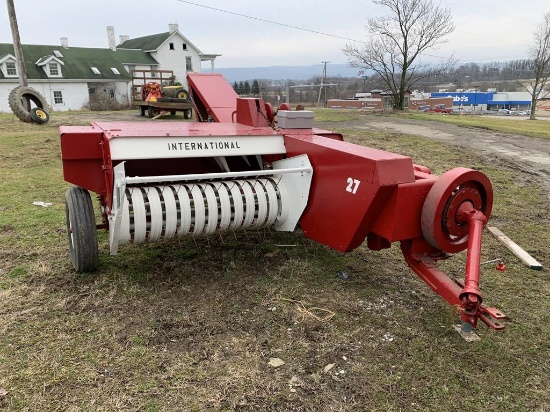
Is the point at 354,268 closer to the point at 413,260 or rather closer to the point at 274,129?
the point at 413,260

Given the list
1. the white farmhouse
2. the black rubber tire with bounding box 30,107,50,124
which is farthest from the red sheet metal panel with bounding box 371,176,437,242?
the white farmhouse

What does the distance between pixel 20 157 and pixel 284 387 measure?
8.34 m

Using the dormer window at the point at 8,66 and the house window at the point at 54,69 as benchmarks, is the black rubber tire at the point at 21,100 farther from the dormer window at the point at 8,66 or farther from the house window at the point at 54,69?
the house window at the point at 54,69

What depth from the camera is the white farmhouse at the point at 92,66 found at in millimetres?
31391

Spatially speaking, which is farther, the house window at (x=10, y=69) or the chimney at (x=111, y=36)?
the chimney at (x=111, y=36)

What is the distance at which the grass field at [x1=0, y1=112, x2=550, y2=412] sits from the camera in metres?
2.27

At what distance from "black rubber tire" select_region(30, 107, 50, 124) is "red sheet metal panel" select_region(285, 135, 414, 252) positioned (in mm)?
10011

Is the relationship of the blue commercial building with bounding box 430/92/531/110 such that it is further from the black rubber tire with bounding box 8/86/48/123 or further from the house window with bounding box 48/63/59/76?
the black rubber tire with bounding box 8/86/48/123

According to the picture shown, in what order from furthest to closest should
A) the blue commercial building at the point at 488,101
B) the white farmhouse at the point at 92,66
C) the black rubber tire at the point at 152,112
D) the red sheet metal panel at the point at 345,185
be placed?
the blue commercial building at the point at 488,101 → the white farmhouse at the point at 92,66 → the black rubber tire at the point at 152,112 → the red sheet metal panel at the point at 345,185

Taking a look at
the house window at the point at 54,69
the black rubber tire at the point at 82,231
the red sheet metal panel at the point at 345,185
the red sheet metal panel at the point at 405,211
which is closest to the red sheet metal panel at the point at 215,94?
the red sheet metal panel at the point at 345,185

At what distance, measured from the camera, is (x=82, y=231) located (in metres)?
3.38

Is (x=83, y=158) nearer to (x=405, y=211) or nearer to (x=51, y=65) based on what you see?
(x=405, y=211)

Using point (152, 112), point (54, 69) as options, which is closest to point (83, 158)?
point (152, 112)

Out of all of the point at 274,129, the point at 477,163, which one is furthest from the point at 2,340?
the point at 477,163
